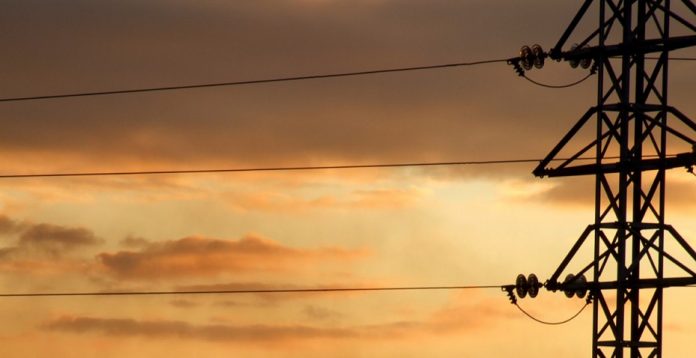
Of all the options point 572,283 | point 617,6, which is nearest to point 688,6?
point 617,6

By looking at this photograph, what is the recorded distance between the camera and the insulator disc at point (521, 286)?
44.9m

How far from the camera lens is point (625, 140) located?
4322 cm

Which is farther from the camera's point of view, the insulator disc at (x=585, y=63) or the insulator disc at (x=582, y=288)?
the insulator disc at (x=585, y=63)

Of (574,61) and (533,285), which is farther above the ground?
(574,61)

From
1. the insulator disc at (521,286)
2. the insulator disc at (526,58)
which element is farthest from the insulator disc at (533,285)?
the insulator disc at (526,58)

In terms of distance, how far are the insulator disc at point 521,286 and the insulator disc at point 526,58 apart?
707 cm

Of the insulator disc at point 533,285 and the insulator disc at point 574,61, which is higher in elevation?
the insulator disc at point 574,61

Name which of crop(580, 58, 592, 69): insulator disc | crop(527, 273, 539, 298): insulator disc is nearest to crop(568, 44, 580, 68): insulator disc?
crop(580, 58, 592, 69): insulator disc

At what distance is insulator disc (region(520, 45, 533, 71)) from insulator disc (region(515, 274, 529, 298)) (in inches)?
278

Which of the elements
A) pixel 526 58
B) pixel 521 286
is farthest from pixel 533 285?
pixel 526 58

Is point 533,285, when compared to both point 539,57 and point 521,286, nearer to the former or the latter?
point 521,286

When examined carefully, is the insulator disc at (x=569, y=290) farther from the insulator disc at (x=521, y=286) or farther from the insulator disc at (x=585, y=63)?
the insulator disc at (x=585, y=63)

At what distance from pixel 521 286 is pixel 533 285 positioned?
444mm

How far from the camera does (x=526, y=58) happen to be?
45656 mm
